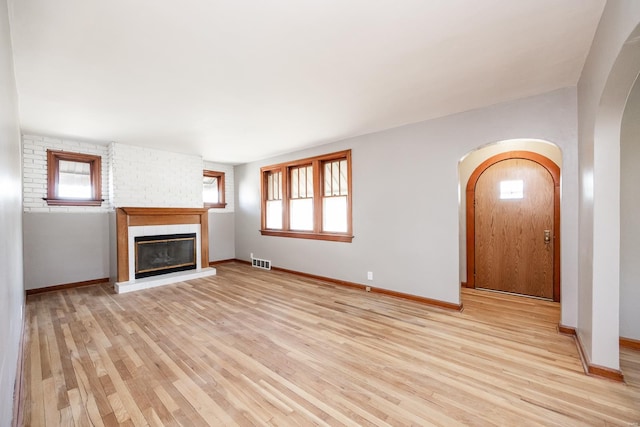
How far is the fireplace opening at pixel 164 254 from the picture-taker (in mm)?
4961

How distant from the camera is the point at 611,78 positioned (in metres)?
1.69

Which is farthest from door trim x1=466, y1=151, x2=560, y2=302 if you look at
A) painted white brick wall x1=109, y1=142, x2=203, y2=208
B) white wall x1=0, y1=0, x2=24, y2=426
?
painted white brick wall x1=109, y1=142, x2=203, y2=208

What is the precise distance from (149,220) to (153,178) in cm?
86

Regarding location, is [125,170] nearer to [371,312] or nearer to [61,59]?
[61,59]

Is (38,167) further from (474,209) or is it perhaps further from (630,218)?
(630,218)

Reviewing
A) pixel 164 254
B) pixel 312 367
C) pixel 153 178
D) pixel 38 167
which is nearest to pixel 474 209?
pixel 312 367

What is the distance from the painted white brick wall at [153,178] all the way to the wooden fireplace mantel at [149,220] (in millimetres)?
310

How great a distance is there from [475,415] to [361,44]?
267cm

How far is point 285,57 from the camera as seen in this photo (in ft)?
7.29

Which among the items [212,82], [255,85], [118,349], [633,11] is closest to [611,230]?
[633,11]

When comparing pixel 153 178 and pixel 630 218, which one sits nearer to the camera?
pixel 630 218

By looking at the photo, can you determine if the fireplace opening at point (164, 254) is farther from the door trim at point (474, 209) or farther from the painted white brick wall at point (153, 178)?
the door trim at point (474, 209)

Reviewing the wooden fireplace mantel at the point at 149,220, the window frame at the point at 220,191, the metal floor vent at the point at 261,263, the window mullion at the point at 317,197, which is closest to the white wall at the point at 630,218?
the window mullion at the point at 317,197

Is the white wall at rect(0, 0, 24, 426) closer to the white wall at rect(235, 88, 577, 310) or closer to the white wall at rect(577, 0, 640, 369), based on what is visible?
the white wall at rect(577, 0, 640, 369)
